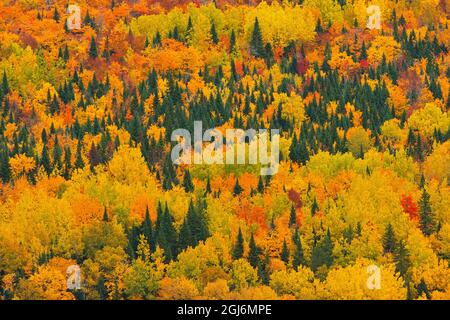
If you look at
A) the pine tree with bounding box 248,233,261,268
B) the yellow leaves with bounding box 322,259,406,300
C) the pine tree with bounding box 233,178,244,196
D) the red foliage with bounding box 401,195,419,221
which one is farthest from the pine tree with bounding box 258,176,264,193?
the yellow leaves with bounding box 322,259,406,300

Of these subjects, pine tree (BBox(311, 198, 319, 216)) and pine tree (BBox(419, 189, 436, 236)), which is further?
pine tree (BBox(311, 198, 319, 216))

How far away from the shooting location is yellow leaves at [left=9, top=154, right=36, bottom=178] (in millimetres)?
169875

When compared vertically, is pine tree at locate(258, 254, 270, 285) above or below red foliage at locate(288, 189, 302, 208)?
below

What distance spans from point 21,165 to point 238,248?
4737 centimetres

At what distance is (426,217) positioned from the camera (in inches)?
5827

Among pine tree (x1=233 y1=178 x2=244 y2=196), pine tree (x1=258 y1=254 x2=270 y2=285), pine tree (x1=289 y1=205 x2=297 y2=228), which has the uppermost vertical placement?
pine tree (x1=233 y1=178 x2=244 y2=196)

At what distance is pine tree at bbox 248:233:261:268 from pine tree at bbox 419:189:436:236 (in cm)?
2364

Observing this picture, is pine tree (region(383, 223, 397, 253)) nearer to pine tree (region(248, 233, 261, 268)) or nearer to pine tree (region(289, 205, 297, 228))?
pine tree (region(289, 205, 297, 228))

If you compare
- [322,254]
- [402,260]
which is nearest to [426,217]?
[402,260]

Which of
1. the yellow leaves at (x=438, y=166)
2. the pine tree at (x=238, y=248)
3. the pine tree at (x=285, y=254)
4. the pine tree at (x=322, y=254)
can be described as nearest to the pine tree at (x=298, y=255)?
the pine tree at (x=285, y=254)

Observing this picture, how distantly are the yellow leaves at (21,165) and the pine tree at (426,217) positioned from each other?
189 feet

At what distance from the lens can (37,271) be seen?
434ft
